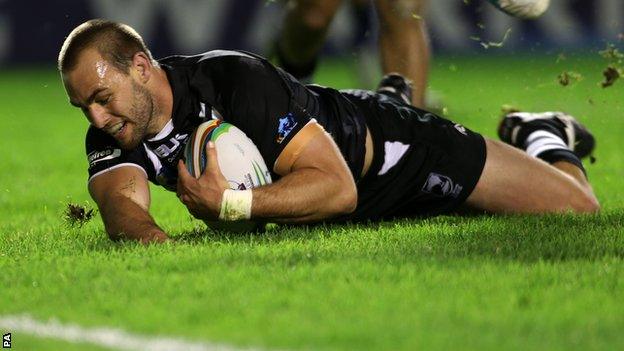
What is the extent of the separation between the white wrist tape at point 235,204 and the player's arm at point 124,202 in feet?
1.06

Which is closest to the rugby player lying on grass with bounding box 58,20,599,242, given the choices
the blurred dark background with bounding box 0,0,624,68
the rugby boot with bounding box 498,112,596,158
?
the rugby boot with bounding box 498,112,596,158

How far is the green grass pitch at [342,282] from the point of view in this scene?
12.0 feet

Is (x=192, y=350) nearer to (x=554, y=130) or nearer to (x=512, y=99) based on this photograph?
(x=554, y=130)

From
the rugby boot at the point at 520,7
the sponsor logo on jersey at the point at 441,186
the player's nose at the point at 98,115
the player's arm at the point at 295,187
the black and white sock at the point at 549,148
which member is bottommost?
the sponsor logo on jersey at the point at 441,186

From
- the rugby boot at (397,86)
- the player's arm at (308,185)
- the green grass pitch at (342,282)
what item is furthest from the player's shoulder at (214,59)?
the rugby boot at (397,86)

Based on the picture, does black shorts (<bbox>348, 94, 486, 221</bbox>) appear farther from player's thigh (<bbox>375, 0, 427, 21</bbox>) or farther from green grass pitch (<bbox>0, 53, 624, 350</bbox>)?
player's thigh (<bbox>375, 0, 427, 21</bbox>)

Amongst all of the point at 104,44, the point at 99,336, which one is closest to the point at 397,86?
the point at 104,44

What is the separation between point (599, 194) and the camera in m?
7.09

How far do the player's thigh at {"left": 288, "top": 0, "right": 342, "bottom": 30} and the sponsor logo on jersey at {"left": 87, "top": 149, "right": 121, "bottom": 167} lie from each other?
3204 mm

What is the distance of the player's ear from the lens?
5.12 m

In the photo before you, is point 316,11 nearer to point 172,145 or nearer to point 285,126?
point 172,145

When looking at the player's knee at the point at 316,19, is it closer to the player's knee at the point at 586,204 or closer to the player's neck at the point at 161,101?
the player's knee at the point at 586,204

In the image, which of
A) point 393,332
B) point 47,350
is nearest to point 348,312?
point 393,332

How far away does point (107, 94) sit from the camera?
5.02m
